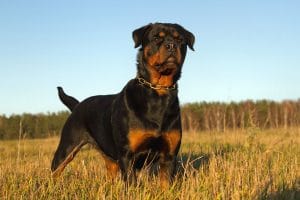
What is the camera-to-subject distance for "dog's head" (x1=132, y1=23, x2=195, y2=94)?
5.18 m

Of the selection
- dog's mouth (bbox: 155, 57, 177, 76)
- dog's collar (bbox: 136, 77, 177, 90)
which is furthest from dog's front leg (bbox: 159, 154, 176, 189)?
dog's mouth (bbox: 155, 57, 177, 76)

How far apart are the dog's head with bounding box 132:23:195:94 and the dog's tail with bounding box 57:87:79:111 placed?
228 centimetres

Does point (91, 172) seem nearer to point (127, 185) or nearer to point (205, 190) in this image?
point (127, 185)

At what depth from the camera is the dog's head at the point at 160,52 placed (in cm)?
518

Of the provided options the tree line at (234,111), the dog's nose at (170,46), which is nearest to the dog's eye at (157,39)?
the dog's nose at (170,46)

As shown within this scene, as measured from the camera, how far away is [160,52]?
16.9 feet

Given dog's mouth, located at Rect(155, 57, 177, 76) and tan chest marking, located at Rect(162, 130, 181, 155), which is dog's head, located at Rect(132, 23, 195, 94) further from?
tan chest marking, located at Rect(162, 130, 181, 155)

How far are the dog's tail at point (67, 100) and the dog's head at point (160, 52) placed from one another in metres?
2.28

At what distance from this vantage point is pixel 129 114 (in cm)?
522

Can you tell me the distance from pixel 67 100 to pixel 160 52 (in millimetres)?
2813

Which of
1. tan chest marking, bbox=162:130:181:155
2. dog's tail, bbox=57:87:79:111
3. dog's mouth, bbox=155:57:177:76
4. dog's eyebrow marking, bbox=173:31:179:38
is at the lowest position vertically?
tan chest marking, bbox=162:130:181:155

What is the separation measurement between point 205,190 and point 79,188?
1390mm

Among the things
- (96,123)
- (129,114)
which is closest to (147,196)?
(129,114)

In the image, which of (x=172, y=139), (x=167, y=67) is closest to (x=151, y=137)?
(x=172, y=139)
